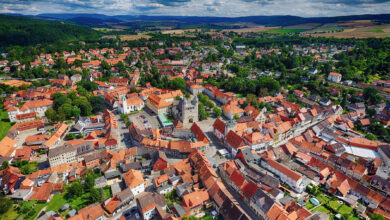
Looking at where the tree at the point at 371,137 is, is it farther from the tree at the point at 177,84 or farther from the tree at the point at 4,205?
the tree at the point at 4,205

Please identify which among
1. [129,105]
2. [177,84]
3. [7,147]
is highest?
[177,84]

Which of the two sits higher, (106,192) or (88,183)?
(88,183)

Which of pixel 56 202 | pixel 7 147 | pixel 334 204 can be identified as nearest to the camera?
pixel 56 202

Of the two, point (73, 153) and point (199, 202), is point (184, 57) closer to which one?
point (73, 153)

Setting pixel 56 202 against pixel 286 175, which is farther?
pixel 286 175

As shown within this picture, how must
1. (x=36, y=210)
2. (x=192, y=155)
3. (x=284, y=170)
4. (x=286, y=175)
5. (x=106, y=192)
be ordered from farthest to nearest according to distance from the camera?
(x=192, y=155) < (x=284, y=170) < (x=286, y=175) < (x=106, y=192) < (x=36, y=210)

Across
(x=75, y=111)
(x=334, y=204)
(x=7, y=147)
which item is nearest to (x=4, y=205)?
(x=7, y=147)

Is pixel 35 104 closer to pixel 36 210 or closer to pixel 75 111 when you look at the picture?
pixel 75 111

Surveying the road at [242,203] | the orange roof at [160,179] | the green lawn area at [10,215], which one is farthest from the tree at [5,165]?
the road at [242,203]
